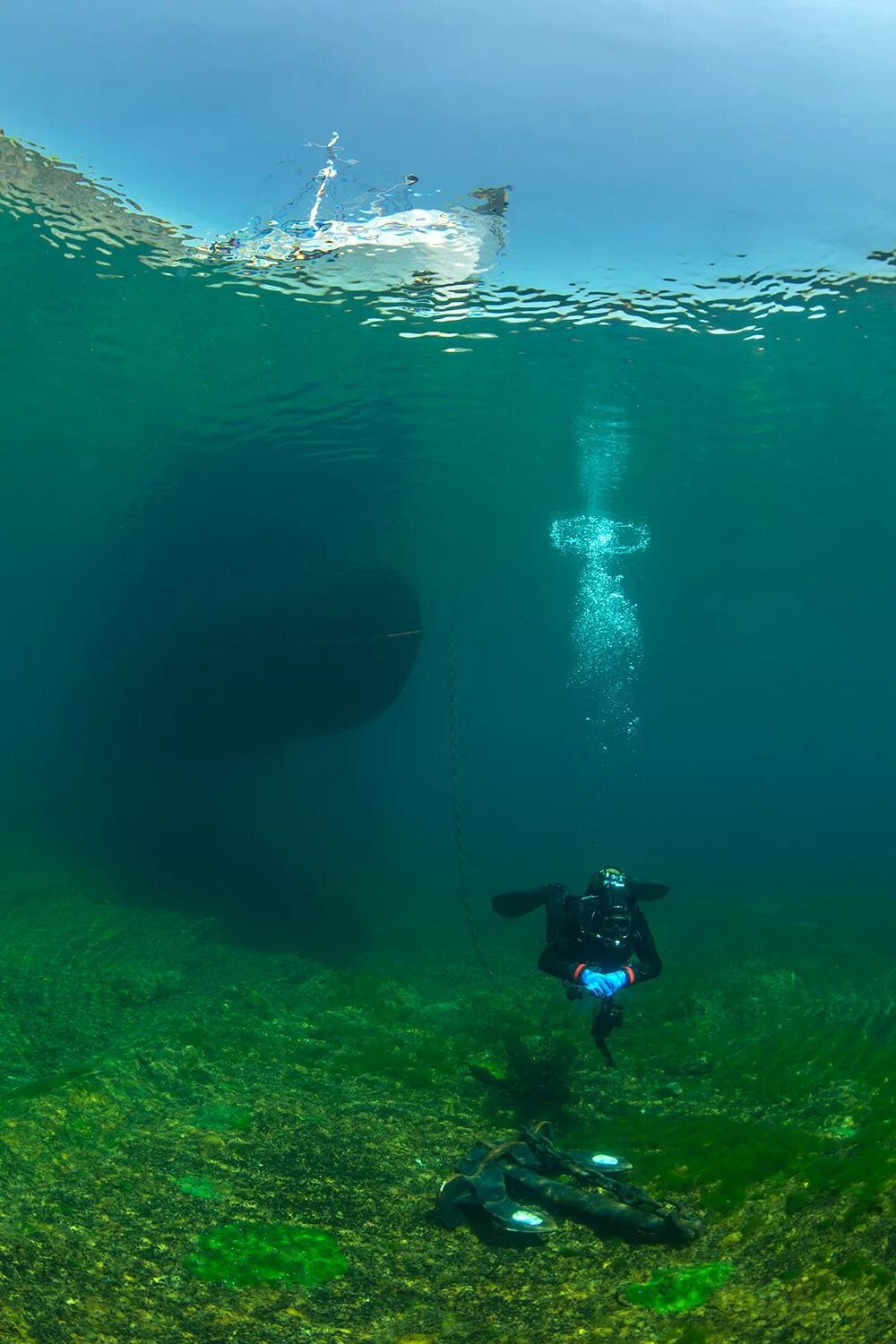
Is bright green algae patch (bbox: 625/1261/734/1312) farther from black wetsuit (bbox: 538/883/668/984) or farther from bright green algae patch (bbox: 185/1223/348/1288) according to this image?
black wetsuit (bbox: 538/883/668/984)

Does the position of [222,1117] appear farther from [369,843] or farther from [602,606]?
A: [602,606]

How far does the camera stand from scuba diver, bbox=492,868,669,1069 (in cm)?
606

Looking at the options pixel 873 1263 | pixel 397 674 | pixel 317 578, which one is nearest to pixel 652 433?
pixel 397 674

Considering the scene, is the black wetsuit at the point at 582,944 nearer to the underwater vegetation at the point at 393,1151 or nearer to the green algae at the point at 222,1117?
the underwater vegetation at the point at 393,1151

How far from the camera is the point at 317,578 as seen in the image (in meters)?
24.2

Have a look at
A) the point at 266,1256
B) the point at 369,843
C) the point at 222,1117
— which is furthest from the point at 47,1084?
the point at 369,843

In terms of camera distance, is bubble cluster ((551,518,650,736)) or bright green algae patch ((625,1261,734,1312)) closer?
bright green algae patch ((625,1261,734,1312))

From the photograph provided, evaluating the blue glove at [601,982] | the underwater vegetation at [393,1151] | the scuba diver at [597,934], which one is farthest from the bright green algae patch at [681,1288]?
the scuba diver at [597,934]

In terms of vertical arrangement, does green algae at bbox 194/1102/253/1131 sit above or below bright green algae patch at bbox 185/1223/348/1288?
above

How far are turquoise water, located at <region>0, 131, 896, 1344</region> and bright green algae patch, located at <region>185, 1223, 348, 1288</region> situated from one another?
4.7 inches

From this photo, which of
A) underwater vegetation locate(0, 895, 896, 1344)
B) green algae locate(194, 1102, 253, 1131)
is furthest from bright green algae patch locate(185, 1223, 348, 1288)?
green algae locate(194, 1102, 253, 1131)

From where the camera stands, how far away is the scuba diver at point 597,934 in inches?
239

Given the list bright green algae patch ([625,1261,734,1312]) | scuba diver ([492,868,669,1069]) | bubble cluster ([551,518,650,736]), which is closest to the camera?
bright green algae patch ([625,1261,734,1312])

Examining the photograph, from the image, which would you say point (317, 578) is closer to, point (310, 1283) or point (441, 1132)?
point (441, 1132)
